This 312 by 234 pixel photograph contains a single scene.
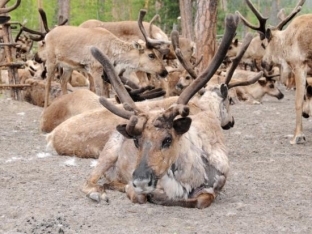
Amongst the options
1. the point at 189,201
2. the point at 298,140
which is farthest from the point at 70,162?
the point at 298,140

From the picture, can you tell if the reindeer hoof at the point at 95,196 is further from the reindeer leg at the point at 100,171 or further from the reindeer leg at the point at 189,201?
the reindeer leg at the point at 189,201

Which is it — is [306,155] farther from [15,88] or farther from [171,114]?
[15,88]

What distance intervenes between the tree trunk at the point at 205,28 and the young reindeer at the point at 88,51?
33.2 inches

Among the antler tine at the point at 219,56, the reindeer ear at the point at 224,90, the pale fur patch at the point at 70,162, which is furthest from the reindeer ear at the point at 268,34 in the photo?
the antler tine at the point at 219,56

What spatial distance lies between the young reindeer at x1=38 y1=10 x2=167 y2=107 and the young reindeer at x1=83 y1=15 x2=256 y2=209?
545 cm

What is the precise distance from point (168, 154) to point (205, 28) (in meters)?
6.42

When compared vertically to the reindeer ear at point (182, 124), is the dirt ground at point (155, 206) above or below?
below

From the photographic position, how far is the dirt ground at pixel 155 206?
13.7ft

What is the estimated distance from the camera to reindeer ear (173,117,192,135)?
427 cm

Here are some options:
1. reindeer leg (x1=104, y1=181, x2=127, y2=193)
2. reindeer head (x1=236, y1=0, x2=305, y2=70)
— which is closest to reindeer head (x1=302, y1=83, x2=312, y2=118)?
reindeer head (x1=236, y1=0, x2=305, y2=70)

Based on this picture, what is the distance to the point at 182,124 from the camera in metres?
4.29

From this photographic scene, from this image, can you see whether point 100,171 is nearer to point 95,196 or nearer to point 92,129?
point 95,196

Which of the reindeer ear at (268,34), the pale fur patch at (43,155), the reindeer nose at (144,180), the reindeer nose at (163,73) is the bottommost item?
the reindeer nose at (163,73)

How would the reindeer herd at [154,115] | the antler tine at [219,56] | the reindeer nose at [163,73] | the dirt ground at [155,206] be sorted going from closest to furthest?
the dirt ground at [155,206]
the reindeer herd at [154,115]
the antler tine at [219,56]
the reindeer nose at [163,73]
